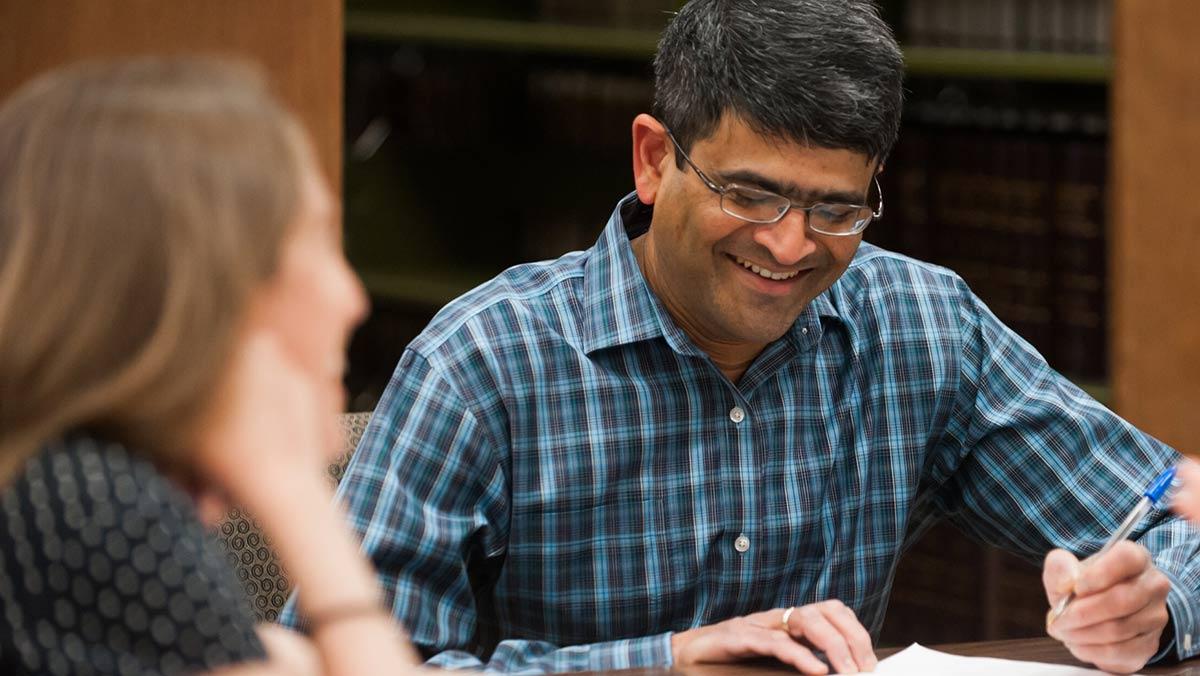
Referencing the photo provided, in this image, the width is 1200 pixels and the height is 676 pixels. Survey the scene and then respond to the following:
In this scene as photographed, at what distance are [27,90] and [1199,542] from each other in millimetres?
1186

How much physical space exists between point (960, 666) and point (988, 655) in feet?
0.16

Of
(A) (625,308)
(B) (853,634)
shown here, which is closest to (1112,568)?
(B) (853,634)

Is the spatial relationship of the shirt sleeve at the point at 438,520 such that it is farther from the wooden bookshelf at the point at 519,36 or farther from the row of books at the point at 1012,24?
the row of books at the point at 1012,24

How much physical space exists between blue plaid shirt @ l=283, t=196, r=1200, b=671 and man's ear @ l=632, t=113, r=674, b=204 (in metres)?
0.06

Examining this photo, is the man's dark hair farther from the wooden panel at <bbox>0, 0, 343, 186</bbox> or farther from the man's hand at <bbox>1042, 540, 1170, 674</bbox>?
the wooden panel at <bbox>0, 0, 343, 186</bbox>

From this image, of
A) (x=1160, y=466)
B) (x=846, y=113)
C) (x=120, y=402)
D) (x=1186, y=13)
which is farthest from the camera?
(x=1186, y=13)

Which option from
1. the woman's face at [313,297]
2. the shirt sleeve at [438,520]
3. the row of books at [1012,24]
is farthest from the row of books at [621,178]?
the woman's face at [313,297]

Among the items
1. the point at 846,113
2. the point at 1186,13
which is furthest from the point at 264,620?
the point at 1186,13

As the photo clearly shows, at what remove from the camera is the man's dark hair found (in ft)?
5.09

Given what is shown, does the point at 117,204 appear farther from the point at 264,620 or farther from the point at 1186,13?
the point at 1186,13

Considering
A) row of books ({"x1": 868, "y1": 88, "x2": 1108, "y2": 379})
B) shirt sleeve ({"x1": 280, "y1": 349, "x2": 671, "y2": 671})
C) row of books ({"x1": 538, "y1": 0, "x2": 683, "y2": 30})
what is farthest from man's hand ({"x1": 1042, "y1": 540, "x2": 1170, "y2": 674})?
row of books ({"x1": 538, "y1": 0, "x2": 683, "y2": 30})

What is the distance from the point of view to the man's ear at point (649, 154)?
1657mm

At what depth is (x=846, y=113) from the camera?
155 cm

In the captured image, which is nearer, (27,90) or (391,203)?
(27,90)
